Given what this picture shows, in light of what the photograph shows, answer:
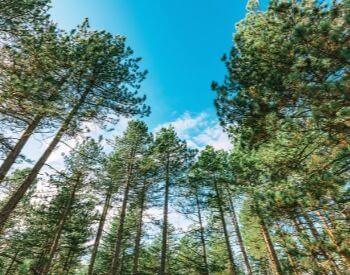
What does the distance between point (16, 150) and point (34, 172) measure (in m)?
1.12

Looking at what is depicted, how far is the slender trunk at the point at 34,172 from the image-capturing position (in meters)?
7.88

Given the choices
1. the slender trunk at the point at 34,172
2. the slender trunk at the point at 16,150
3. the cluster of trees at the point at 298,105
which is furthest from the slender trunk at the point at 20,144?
the cluster of trees at the point at 298,105

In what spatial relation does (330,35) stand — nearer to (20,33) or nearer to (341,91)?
(341,91)

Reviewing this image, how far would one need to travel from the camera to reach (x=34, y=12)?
9.83m

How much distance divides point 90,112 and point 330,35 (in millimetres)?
9610

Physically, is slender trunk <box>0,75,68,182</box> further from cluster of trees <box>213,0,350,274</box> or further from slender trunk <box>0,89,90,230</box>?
cluster of trees <box>213,0,350,274</box>

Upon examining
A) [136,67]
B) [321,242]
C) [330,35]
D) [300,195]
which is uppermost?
[136,67]

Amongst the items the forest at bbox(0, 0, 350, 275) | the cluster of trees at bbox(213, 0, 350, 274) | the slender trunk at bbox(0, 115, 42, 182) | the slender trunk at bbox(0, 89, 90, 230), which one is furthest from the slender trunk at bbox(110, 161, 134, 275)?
the cluster of trees at bbox(213, 0, 350, 274)

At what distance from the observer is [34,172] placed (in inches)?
364

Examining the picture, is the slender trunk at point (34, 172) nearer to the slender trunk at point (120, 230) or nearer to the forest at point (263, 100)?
the forest at point (263, 100)

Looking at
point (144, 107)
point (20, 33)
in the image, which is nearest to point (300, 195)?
point (144, 107)

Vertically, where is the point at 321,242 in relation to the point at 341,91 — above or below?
below

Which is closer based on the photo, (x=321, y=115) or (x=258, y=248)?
(x=321, y=115)

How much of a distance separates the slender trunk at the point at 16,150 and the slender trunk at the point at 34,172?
2.36 ft
